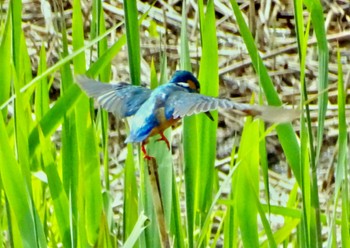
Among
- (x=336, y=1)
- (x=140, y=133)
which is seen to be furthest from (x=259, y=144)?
(x=336, y=1)

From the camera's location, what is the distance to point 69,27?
8.33 feet

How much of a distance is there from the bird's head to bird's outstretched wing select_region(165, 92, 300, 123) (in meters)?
0.06

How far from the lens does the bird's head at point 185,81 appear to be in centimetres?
90

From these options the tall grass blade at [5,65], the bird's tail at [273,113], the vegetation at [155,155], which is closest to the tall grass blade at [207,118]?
the vegetation at [155,155]

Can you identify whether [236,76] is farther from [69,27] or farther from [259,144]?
[259,144]

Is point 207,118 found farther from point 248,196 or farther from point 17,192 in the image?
point 17,192

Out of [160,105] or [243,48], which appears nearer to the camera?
[160,105]

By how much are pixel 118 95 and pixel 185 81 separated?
0.20 ft

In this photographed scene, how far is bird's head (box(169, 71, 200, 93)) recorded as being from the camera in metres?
0.90

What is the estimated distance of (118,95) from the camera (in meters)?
0.90

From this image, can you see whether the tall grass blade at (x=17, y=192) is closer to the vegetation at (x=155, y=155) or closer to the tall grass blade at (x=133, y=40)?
the vegetation at (x=155, y=155)

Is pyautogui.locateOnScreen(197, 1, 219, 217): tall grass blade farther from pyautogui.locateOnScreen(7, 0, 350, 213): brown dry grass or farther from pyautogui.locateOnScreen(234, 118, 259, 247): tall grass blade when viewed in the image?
pyautogui.locateOnScreen(7, 0, 350, 213): brown dry grass

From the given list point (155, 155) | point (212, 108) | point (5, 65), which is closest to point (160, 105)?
point (212, 108)

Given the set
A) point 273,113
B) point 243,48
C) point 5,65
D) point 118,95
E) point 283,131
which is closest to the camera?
point 273,113
